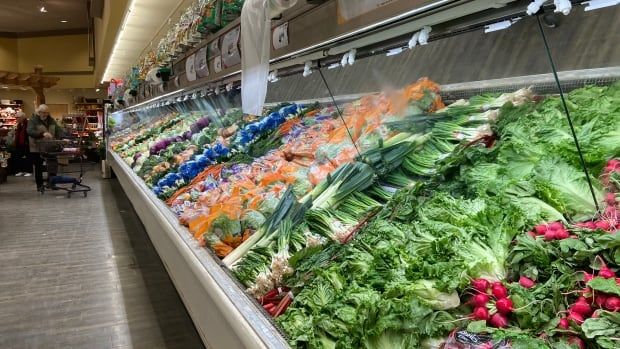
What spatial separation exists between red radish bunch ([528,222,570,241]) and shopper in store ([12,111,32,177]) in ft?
42.4

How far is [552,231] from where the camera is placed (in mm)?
1197

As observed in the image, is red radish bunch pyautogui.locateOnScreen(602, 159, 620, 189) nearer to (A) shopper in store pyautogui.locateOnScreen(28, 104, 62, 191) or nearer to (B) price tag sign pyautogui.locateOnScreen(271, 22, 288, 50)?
(B) price tag sign pyautogui.locateOnScreen(271, 22, 288, 50)

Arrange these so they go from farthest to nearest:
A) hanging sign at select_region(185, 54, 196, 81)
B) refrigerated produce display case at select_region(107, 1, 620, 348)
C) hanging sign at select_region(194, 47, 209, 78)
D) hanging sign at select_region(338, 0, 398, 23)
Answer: hanging sign at select_region(185, 54, 196, 81)
hanging sign at select_region(194, 47, 209, 78)
hanging sign at select_region(338, 0, 398, 23)
refrigerated produce display case at select_region(107, 1, 620, 348)

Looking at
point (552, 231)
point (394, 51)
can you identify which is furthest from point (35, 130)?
point (552, 231)

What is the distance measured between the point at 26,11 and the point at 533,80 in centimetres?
2212

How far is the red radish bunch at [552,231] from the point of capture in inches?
46.3

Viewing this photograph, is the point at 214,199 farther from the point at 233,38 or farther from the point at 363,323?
the point at 363,323

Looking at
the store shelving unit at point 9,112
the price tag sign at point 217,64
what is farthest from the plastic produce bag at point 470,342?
the store shelving unit at point 9,112

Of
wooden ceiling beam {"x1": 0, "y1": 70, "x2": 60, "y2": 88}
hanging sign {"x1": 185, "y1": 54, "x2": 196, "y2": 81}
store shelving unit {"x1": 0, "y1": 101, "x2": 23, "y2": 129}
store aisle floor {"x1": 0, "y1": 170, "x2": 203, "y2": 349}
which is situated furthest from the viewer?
store shelving unit {"x1": 0, "y1": 101, "x2": 23, "y2": 129}

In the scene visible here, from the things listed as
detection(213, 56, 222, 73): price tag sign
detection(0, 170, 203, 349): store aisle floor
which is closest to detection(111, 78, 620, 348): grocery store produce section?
detection(0, 170, 203, 349): store aisle floor

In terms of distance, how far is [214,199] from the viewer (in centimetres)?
292

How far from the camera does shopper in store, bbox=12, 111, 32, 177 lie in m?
12.4

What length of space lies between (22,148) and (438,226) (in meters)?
13.8

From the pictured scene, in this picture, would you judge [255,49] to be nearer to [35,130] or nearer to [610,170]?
[610,170]
